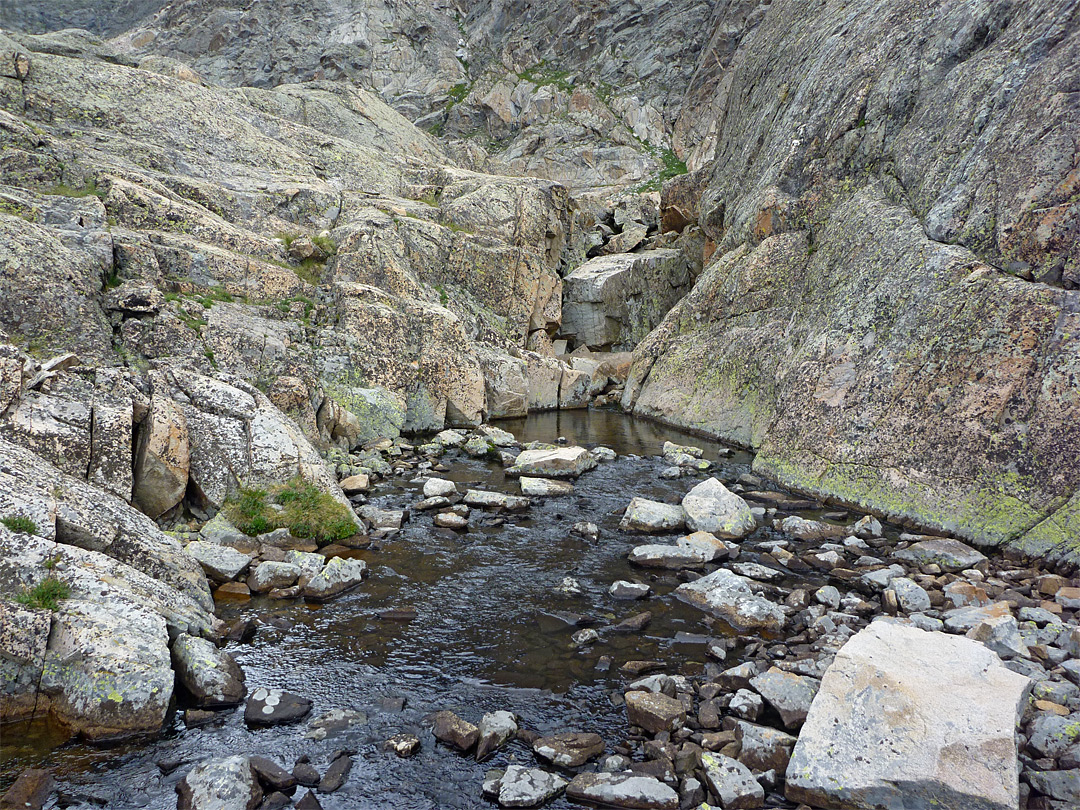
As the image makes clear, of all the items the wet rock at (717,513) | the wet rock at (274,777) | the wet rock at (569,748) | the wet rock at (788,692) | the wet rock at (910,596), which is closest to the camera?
the wet rock at (274,777)

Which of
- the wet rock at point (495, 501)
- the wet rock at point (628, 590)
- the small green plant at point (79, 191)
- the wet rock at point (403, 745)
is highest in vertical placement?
the small green plant at point (79, 191)

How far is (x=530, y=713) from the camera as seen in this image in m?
7.84

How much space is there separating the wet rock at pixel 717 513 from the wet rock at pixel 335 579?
26.1 ft

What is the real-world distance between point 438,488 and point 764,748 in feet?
39.2

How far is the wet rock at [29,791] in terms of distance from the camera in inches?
234

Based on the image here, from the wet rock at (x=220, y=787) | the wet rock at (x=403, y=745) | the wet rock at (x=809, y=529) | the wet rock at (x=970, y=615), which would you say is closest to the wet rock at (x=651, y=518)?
the wet rock at (x=809, y=529)

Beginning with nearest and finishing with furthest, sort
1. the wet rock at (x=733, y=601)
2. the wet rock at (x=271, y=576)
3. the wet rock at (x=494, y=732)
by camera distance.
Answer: the wet rock at (x=494, y=732) < the wet rock at (x=733, y=601) < the wet rock at (x=271, y=576)

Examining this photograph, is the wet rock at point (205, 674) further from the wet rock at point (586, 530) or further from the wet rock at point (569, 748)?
the wet rock at point (586, 530)

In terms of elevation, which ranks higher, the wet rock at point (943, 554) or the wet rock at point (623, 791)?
the wet rock at point (943, 554)

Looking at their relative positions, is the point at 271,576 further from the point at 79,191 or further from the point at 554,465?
the point at 79,191

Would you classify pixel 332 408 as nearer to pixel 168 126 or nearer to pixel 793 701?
pixel 793 701

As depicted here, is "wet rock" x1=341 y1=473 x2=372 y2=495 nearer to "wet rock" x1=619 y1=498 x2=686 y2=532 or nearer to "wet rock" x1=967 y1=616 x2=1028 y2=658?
"wet rock" x1=619 y1=498 x2=686 y2=532

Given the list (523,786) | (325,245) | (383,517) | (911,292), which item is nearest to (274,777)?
(523,786)

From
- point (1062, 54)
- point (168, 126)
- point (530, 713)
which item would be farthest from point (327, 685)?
point (168, 126)
